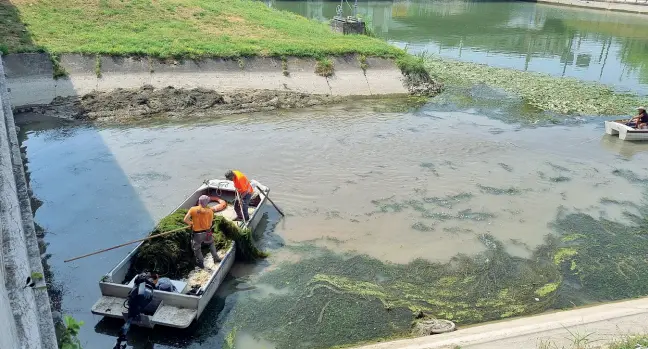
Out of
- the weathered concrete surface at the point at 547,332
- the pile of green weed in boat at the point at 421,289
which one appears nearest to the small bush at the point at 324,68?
the pile of green weed in boat at the point at 421,289

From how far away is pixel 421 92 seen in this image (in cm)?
2500

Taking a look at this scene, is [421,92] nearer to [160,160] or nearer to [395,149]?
[395,149]

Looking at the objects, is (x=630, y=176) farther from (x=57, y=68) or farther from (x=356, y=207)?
(x=57, y=68)

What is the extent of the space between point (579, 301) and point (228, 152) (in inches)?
445

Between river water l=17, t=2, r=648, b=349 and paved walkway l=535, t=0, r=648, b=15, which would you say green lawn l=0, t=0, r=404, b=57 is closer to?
river water l=17, t=2, r=648, b=349

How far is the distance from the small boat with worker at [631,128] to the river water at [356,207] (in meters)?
0.36

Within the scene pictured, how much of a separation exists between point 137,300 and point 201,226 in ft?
6.94

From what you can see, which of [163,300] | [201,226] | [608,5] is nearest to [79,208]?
[201,226]

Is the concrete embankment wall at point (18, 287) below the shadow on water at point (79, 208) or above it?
above

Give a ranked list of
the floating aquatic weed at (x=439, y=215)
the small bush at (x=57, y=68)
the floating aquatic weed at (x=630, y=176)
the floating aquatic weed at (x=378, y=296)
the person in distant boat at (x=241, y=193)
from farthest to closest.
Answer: the small bush at (x=57, y=68), the floating aquatic weed at (x=630, y=176), the floating aquatic weed at (x=439, y=215), the person in distant boat at (x=241, y=193), the floating aquatic weed at (x=378, y=296)

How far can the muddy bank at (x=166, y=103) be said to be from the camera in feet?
63.0

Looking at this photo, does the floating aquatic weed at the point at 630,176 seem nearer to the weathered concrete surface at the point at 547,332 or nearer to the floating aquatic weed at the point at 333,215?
the weathered concrete surface at the point at 547,332

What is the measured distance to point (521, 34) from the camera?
140ft

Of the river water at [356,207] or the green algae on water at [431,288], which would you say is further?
the river water at [356,207]
